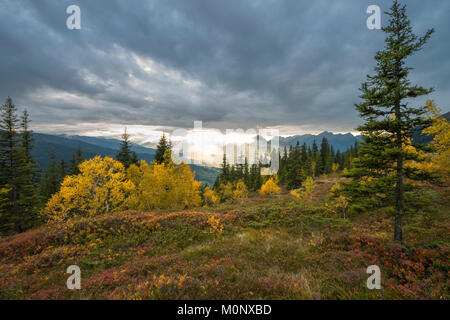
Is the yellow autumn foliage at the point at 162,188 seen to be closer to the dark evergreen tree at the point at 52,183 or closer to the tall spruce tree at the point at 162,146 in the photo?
the tall spruce tree at the point at 162,146

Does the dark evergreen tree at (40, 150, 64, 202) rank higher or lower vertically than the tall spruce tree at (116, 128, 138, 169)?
lower

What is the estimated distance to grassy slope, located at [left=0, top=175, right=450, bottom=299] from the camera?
539 centimetres

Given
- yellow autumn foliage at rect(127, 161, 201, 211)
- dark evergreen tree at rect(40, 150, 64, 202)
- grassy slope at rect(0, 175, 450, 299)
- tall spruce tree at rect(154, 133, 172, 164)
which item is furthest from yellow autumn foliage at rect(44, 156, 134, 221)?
dark evergreen tree at rect(40, 150, 64, 202)

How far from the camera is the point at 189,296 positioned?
5.18 m

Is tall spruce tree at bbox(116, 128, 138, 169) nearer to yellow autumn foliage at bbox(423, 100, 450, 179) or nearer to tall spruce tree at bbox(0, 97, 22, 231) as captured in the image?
tall spruce tree at bbox(0, 97, 22, 231)

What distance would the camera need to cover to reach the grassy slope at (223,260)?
539 cm

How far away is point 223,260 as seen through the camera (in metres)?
8.16

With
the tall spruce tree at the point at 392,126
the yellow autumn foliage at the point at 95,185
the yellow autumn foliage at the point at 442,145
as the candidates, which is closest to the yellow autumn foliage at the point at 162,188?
the yellow autumn foliage at the point at 95,185

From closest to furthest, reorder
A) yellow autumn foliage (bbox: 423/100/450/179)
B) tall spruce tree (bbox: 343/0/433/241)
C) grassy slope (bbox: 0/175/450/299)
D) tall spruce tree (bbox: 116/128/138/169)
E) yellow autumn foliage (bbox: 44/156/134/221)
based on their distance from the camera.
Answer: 1. grassy slope (bbox: 0/175/450/299)
2. tall spruce tree (bbox: 343/0/433/241)
3. yellow autumn foliage (bbox: 423/100/450/179)
4. yellow autumn foliage (bbox: 44/156/134/221)
5. tall spruce tree (bbox: 116/128/138/169)

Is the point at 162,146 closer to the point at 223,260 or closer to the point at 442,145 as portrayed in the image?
the point at 223,260
